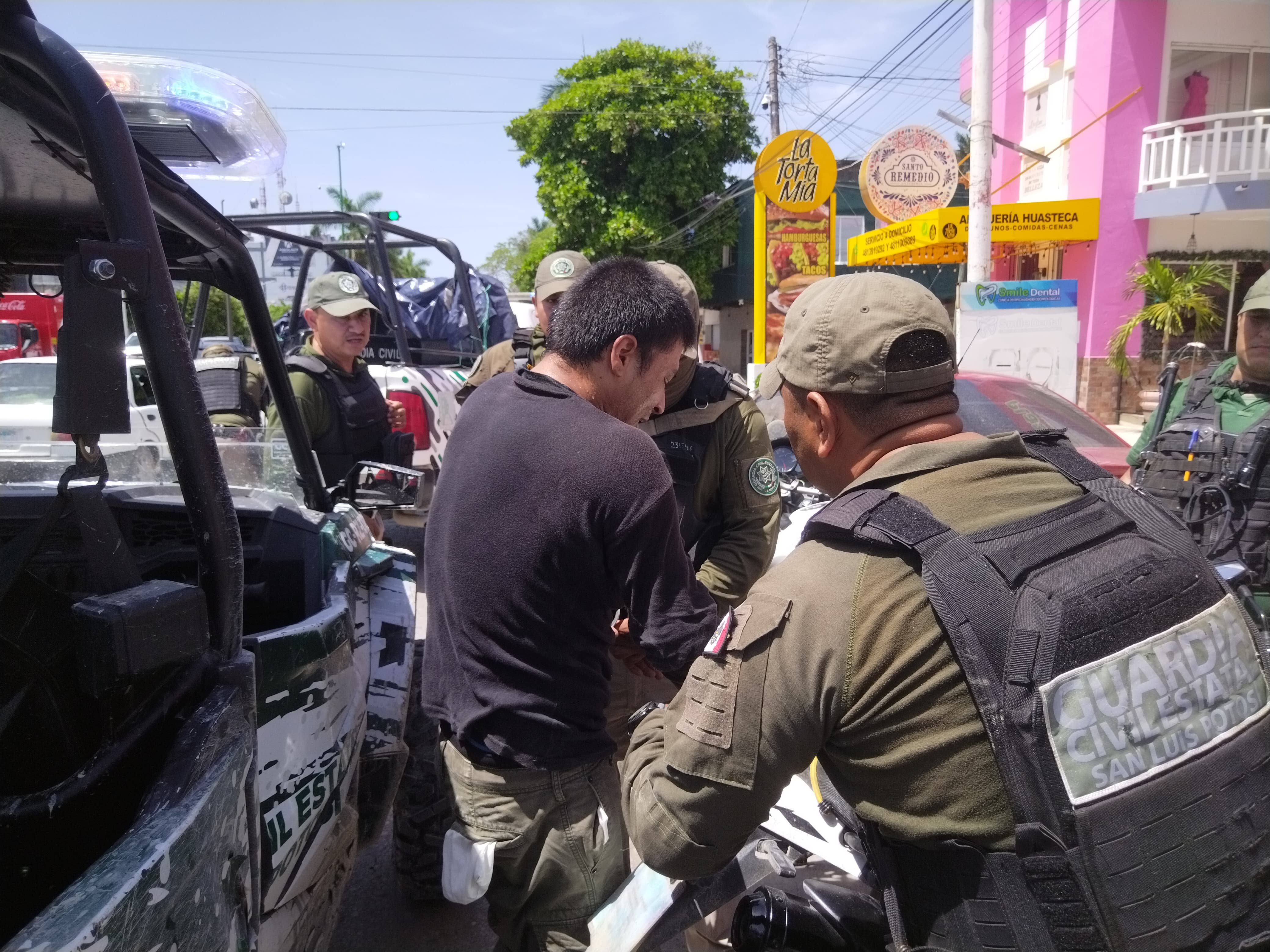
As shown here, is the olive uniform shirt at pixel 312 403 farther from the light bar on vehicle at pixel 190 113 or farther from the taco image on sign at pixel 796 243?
the taco image on sign at pixel 796 243

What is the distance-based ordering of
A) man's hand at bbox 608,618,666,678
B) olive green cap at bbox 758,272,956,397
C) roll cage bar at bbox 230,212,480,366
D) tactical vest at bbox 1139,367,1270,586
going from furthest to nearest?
roll cage bar at bbox 230,212,480,366, tactical vest at bbox 1139,367,1270,586, man's hand at bbox 608,618,666,678, olive green cap at bbox 758,272,956,397

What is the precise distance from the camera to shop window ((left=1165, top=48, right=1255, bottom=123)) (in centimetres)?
1411

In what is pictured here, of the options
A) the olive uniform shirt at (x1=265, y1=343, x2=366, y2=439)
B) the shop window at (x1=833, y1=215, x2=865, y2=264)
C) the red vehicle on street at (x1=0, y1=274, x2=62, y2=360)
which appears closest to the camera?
the red vehicle on street at (x1=0, y1=274, x2=62, y2=360)

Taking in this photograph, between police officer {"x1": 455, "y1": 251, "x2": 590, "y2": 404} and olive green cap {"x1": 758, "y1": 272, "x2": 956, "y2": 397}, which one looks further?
police officer {"x1": 455, "y1": 251, "x2": 590, "y2": 404}

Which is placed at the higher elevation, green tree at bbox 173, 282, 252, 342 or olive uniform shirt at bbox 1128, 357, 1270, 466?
green tree at bbox 173, 282, 252, 342

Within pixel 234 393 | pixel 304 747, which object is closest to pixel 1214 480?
pixel 304 747

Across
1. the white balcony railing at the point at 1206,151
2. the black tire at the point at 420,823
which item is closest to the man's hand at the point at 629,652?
the black tire at the point at 420,823

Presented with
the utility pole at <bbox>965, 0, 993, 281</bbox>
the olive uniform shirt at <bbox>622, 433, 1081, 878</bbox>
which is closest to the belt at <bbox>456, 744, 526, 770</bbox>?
the olive uniform shirt at <bbox>622, 433, 1081, 878</bbox>

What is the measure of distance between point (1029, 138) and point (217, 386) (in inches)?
667

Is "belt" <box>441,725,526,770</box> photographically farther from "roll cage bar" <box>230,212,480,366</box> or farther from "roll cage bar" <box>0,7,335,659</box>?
"roll cage bar" <box>230,212,480,366</box>

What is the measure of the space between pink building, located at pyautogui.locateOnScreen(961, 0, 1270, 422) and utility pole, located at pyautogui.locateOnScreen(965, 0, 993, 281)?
4.45 meters

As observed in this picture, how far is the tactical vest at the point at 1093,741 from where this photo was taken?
1.14 meters

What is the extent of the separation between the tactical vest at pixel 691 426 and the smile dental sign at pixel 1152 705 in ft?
5.18

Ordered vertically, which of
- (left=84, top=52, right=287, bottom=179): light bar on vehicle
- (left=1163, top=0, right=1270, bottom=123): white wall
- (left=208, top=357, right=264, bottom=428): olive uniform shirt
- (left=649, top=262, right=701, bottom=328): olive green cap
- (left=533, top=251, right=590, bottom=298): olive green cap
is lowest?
(left=208, top=357, right=264, bottom=428): olive uniform shirt
